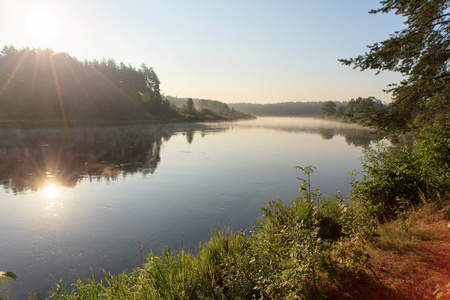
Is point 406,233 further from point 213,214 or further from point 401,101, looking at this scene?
point 213,214

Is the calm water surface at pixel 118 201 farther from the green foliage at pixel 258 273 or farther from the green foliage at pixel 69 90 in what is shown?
the green foliage at pixel 69 90

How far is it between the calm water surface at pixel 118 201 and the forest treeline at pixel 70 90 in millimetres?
47500

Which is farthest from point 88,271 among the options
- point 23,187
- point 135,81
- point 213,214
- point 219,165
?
point 135,81

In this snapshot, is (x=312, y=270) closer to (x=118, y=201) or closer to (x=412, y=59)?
(x=412, y=59)

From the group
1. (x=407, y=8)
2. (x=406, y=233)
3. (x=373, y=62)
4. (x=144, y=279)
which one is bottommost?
(x=144, y=279)

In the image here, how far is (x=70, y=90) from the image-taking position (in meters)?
74.4

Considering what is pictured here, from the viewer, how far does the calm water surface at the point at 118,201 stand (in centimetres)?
752

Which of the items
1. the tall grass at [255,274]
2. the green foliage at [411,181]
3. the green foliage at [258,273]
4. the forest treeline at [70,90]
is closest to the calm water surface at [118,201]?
the tall grass at [255,274]

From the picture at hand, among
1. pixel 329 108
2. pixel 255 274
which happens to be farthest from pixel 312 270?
pixel 329 108

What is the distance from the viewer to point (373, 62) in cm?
847

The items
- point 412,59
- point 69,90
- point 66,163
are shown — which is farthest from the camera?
point 69,90

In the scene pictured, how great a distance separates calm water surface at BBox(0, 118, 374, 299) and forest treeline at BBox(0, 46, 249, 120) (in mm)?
47500

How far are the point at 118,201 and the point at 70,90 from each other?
7599 centimetres

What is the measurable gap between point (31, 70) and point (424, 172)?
281 feet
